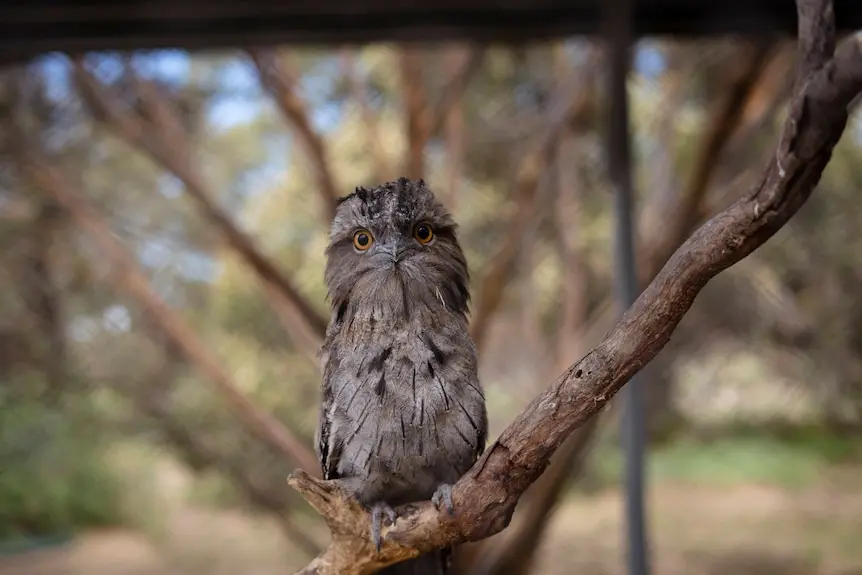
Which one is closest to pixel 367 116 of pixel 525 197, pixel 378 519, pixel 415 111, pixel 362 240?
pixel 415 111

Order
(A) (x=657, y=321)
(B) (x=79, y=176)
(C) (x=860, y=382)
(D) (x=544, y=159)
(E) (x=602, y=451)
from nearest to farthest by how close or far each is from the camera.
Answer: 1. (A) (x=657, y=321)
2. (D) (x=544, y=159)
3. (C) (x=860, y=382)
4. (B) (x=79, y=176)
5. (E) (x=602, y=451)

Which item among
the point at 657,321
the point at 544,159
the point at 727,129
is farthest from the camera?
the point at 544,159

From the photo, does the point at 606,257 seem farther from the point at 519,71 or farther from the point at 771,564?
the point at 771,564

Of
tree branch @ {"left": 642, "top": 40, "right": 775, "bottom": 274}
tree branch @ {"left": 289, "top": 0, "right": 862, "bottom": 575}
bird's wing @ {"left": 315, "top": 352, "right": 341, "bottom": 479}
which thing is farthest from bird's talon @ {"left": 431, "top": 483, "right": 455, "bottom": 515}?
tree branch @ {"left": 642, "top": 40, "right": 775, "bottom": 274}

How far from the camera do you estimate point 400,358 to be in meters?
1.27

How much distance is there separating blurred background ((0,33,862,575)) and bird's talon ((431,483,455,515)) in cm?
226

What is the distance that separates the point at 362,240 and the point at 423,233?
0.11m

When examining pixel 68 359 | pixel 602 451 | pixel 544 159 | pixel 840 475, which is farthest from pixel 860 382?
pixel 68 359

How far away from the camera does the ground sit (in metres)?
4.11

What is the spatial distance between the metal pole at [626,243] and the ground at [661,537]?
6.94ft

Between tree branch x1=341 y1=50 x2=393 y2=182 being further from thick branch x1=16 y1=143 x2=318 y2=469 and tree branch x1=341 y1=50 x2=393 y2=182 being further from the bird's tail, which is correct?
the bird's tail

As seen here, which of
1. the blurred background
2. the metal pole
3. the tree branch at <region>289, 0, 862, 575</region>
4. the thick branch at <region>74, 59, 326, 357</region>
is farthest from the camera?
the blurred background

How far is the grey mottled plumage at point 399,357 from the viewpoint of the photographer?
1264mm

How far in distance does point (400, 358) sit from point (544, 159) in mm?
2154
